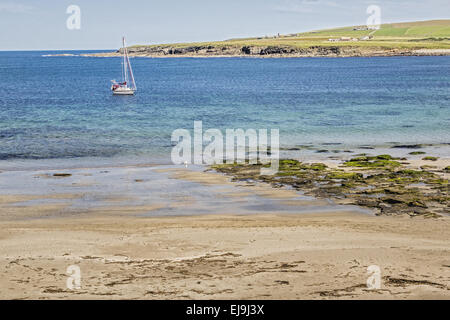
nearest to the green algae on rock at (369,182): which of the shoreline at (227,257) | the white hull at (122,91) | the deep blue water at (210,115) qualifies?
the shoreline at (227,257)

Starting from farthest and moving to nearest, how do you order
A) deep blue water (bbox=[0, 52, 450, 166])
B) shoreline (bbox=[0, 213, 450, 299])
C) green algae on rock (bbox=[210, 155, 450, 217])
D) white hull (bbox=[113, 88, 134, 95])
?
white hull (bbox=[113, 88, 134, 95]) < deep blue water (bbox=[0, 52, 450, 166]) < green algae on rock (bbox=[210, 155, 450, 217]) < shoreline (bbox=[0, 213, 450, 299])

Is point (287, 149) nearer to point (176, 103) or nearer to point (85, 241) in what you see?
point (85, 241)

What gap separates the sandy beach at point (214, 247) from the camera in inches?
585

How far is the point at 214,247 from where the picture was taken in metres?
18.5

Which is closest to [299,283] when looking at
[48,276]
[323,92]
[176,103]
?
[48,276]

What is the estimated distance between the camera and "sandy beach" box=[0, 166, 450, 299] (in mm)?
14867

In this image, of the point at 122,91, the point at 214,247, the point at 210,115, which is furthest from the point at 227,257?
the point at 122,91

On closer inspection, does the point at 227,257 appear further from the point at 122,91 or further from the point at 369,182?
the point at 122,91

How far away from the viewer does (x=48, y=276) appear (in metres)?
15.8

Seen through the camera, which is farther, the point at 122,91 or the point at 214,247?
the point at 122,91

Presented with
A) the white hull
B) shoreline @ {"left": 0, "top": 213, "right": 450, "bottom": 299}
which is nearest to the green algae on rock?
shoreline @ {"left": 0, "top": 213, "right": 450, "bottom": 299}

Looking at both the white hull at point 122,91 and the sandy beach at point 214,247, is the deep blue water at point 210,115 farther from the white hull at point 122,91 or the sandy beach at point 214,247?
the sandy beach at point 214,247

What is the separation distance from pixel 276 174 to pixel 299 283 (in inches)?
607

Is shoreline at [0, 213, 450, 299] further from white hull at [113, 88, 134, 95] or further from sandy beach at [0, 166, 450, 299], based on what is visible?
white hull at [113, 88, 134, 95]
